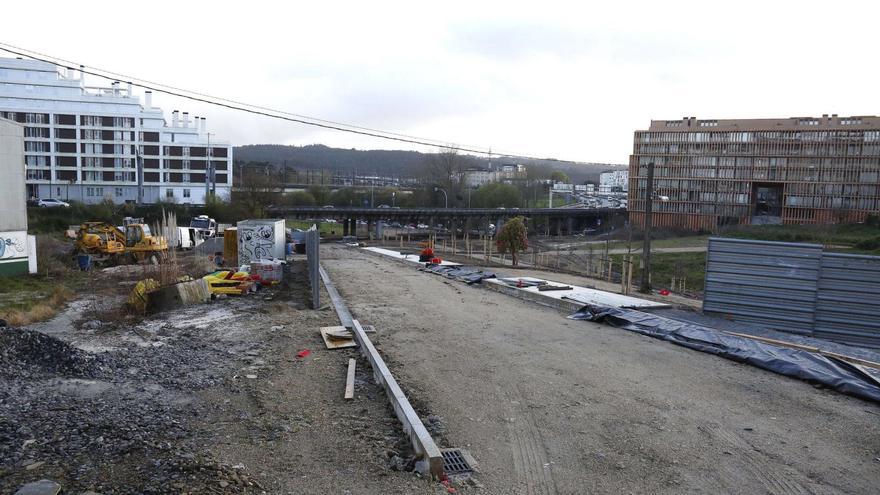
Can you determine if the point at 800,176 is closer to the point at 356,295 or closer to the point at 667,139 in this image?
the point at 667,139

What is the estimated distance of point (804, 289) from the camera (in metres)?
14.4

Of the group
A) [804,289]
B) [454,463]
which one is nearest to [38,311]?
[454,463]

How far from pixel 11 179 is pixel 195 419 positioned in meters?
26.1

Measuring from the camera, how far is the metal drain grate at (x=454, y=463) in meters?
5.96

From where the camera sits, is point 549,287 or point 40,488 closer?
point 40,488

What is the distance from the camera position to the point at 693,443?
6.85 m

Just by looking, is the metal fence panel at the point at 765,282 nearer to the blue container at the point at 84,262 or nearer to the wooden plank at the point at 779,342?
the wooden plank at the point at 779,342

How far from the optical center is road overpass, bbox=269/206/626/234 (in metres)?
84.8

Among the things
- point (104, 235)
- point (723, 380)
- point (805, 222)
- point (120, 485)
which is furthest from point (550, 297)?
point (805, 222)

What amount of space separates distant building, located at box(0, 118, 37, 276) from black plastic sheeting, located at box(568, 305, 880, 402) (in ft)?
80.5

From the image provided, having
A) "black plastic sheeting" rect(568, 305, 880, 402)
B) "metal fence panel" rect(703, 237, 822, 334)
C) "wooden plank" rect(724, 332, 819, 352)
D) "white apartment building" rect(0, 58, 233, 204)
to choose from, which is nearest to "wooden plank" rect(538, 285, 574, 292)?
"black plastic sheeting" rect(568, 305, 880, 402)

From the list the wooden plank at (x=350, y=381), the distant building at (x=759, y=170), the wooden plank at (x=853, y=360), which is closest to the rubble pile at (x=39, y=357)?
the wooden plank at (x=350, y=381)

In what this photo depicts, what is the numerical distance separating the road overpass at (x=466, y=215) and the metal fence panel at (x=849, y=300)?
68.1 metres

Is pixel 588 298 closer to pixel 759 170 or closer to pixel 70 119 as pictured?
pixel 70 119
